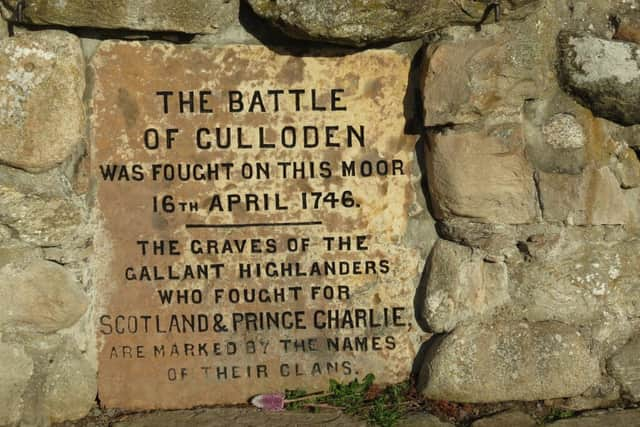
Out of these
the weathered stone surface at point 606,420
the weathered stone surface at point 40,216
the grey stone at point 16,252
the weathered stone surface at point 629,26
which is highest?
the weathered stone surface at point 629,26

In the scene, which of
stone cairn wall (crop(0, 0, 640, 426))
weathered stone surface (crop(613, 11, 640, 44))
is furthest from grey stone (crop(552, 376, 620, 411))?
weathered stone surface (crop(613, 11, 640, 44))

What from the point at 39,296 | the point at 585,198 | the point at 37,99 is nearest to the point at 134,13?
the point at 37,99

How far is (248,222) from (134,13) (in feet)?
2.40

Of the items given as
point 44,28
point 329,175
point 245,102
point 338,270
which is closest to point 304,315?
point 338,270

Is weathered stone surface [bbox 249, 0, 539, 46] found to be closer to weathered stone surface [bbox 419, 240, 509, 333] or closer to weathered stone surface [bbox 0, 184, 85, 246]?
weathered stone surface [bbox 419, 240, 509, 333]

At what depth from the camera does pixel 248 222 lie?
9.20 feet

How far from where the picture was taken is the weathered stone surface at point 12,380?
8.61ft

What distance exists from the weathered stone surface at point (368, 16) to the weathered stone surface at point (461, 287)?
27.3 inches

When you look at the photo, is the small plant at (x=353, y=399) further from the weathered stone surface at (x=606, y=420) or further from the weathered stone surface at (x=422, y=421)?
the weathered stone surface at (x=606, y=420)

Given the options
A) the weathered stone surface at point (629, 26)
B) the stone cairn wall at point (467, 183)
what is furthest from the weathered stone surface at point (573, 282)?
the weathered stone surface at point (629, 26)

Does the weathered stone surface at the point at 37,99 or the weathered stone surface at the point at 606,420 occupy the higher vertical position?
the weathered stone surface at the point at 37,99

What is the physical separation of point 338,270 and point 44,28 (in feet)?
3.82

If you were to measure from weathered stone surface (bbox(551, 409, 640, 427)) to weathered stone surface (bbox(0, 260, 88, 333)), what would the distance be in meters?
1.53

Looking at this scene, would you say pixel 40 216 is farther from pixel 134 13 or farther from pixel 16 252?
pixel 134 13
